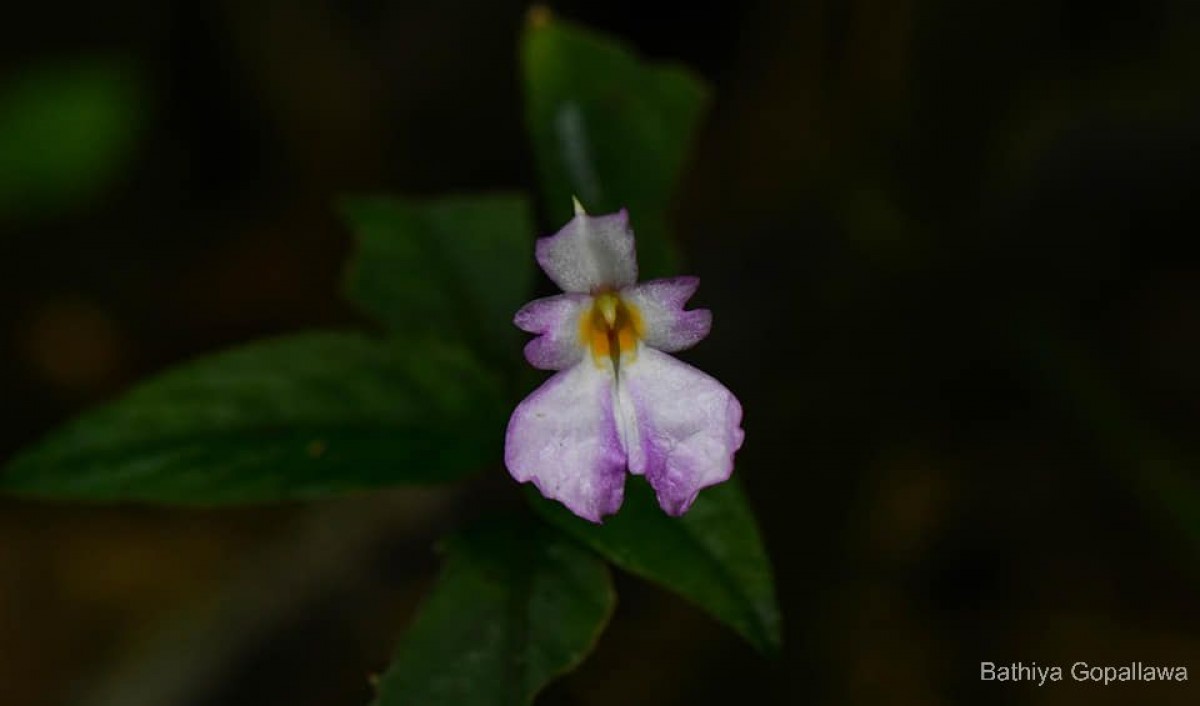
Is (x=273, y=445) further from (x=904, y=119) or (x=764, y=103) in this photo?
(x=764, y=103)

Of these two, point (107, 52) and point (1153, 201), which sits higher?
point (1153, 201)

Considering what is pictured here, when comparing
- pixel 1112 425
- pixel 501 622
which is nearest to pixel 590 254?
pixel 501 622

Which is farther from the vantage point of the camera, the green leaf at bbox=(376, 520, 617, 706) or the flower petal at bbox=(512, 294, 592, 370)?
the green leaf at bbox=(376, 520, 617, 706)

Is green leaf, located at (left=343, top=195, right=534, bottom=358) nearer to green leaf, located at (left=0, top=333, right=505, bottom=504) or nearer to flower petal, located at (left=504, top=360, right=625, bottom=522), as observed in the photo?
green leaf, located at (left=0, top=333, right=505, bottom=504)

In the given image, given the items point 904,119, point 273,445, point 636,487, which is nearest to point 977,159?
point 904,119

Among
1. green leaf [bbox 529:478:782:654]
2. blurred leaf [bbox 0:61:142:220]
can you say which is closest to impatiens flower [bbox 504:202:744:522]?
green leaf [bbox 529:478:782:654]

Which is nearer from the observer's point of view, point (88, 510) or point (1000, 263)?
point (1000, 263)

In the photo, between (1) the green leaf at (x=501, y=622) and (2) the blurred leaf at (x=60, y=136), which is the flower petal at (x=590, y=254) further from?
(2) the blurred leaf at (x=60, y=136)
